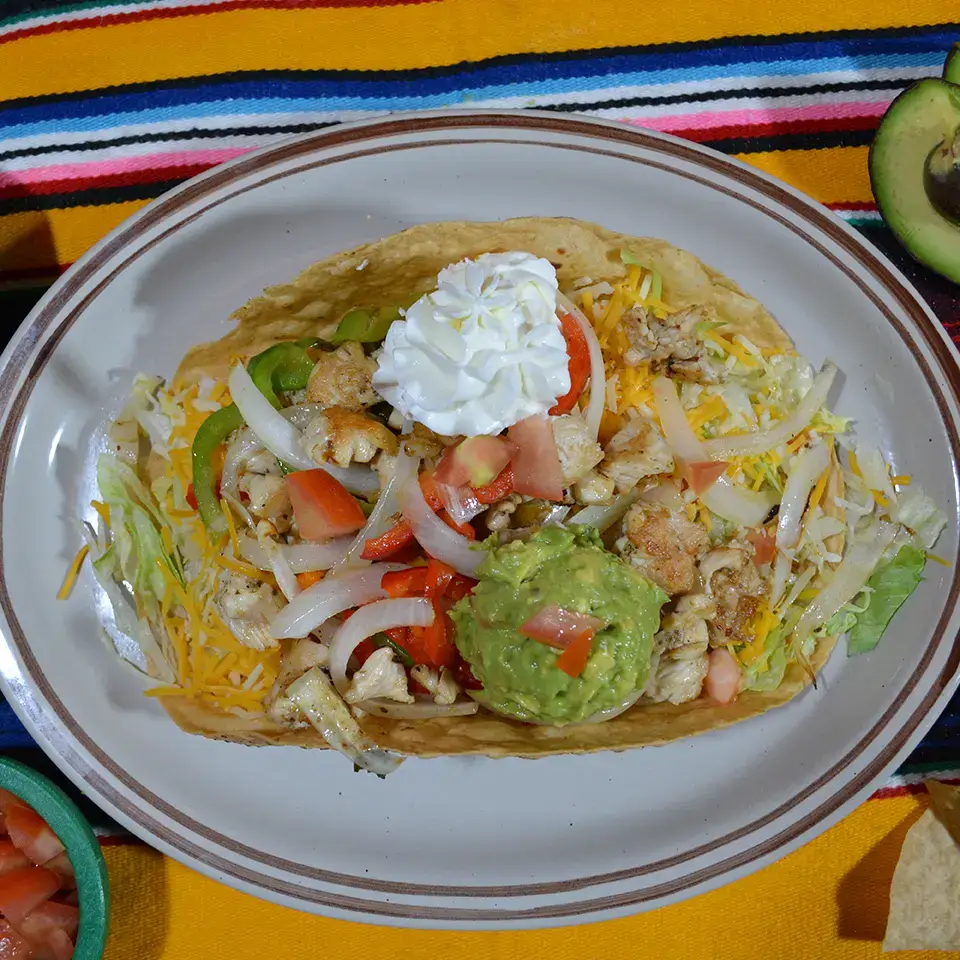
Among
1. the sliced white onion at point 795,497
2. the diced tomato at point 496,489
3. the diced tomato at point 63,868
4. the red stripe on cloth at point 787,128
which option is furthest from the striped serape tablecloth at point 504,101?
the diced tomato at point 496,489

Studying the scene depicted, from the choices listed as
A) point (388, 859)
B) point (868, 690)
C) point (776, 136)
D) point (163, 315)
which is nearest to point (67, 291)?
point (163, 315)

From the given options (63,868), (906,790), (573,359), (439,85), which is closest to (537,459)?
(573,359)

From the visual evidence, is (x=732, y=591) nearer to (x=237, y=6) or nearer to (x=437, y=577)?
(x=437, y=577)

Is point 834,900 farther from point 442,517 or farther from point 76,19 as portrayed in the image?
point 76,19

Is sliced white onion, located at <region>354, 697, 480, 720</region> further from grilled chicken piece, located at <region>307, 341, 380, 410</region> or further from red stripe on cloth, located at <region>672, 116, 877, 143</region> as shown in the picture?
red stripe on cloth, located at <region>672, 116, 877, 143</region>

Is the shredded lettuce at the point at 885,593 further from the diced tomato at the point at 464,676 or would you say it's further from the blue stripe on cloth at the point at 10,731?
the blue stripe on cloth at the point at 10,731
